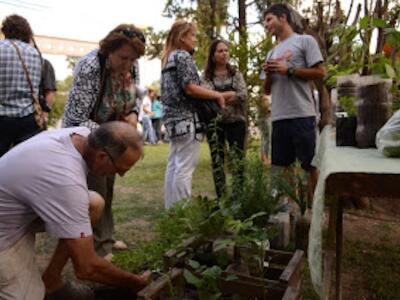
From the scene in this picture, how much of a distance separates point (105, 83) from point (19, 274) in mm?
1289

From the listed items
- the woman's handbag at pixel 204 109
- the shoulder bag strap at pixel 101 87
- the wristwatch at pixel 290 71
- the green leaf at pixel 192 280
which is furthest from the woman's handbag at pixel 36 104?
the green leaf at pixel 192 280

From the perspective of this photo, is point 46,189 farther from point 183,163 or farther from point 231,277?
point 183,163

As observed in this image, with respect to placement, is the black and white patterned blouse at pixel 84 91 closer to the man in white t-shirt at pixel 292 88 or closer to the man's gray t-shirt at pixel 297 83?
the man in white t-shirt at pixel 292 88

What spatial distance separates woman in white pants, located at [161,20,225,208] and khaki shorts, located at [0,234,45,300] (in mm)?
1562

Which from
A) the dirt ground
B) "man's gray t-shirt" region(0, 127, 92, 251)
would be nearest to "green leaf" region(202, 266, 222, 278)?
"man's gray t-shirt" region(0, 127, 92, 251)

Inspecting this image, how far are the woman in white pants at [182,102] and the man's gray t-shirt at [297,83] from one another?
1.80 feet

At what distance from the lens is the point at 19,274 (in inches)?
74.1

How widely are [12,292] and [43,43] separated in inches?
878

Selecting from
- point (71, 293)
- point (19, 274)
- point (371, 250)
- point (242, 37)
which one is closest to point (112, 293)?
point (71, 293)

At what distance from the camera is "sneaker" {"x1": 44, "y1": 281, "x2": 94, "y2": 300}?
2131mm

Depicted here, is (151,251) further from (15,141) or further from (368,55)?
(368,55)

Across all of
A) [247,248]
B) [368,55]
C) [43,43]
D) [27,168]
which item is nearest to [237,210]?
[247,248]

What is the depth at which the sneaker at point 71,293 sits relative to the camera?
2.13m

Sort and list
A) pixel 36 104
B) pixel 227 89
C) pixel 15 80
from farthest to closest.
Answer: pixel 227 89 → pixel 36 104 → pixel 15 80
